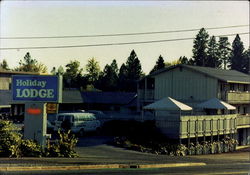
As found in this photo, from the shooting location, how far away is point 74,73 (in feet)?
234

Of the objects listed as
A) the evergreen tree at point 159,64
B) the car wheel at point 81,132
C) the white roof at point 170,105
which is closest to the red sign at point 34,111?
the car wheel at point 81,132

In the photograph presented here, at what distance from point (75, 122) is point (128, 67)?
42996 millimetres

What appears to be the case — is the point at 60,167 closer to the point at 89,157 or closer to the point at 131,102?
the point at 89,157

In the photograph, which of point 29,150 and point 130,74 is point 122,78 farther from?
point 29,150

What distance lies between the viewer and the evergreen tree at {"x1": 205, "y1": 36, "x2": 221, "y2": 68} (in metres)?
69.6

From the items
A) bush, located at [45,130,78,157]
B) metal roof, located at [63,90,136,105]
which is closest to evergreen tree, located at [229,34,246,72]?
metal roof, located at [63,90,136,105]

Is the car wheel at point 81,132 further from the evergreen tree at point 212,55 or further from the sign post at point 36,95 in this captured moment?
the evergreen tree at point 212,55

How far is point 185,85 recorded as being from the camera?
1767 inches

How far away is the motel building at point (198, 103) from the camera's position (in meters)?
32.6

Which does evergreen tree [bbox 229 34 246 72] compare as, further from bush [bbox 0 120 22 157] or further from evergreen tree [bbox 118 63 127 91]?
bush [bbox 0 120 22 157]

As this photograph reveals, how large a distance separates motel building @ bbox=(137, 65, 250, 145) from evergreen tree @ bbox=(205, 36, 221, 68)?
20.9m

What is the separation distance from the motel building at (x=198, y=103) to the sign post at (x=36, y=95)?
11.8 metres

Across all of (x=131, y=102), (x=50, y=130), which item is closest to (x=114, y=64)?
(x=131, y=102)

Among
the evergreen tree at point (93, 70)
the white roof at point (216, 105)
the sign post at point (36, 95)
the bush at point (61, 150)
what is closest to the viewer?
the bush at point (61, 150)
